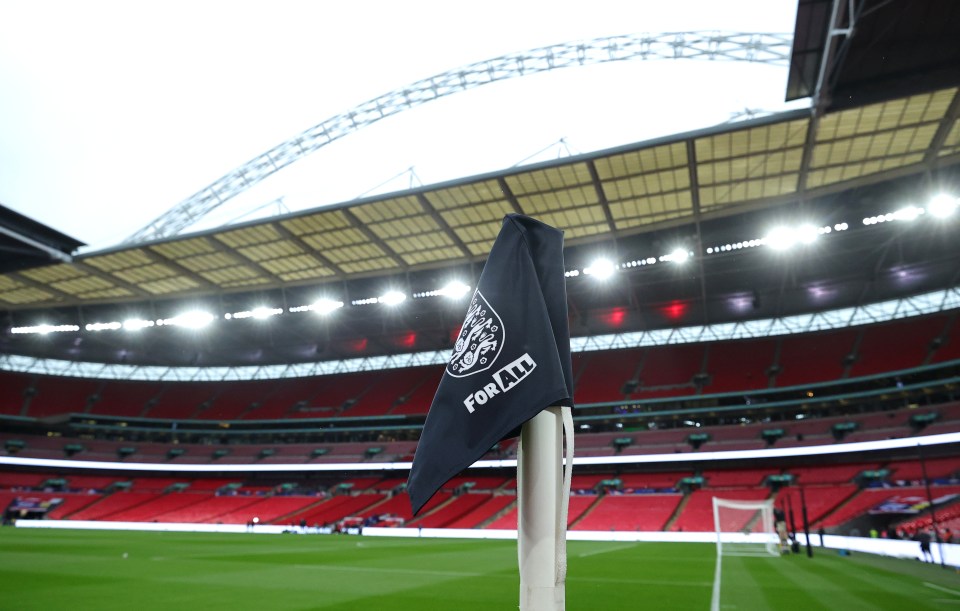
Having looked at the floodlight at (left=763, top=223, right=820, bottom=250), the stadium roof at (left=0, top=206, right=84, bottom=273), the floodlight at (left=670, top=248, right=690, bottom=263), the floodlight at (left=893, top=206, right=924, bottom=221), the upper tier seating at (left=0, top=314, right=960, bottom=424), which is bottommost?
the upper tier seating at (left=0, top=314, right=960, bottom=424)

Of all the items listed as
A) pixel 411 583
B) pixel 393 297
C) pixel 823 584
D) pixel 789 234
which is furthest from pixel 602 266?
pixel 411 583

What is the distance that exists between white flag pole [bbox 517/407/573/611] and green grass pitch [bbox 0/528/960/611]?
7.08 metres

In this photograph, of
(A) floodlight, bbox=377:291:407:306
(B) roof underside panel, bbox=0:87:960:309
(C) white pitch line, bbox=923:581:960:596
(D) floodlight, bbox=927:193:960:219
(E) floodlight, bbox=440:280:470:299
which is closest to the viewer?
(C) white pitch line, bbox=923:581:960:596

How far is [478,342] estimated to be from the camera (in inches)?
80.4

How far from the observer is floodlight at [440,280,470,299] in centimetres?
3588

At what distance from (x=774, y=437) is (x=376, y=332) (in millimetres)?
32205

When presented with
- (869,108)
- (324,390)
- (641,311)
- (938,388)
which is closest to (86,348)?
(324,390)

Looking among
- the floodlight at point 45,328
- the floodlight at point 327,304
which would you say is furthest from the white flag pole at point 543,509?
the floodlight at point 45,328

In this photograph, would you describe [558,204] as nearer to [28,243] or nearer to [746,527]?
[746,527]

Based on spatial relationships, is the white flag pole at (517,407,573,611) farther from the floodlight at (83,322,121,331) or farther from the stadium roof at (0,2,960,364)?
the floodlight at (83,322,121,331)

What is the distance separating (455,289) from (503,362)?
113 ft

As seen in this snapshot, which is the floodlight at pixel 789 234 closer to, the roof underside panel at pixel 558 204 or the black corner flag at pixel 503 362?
the roof underside panel at pixel 558 204

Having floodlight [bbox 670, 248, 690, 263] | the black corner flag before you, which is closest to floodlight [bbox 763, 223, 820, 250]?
floodlight [bbox 670, 248, 690, 263]

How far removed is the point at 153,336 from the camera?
1975 inches
